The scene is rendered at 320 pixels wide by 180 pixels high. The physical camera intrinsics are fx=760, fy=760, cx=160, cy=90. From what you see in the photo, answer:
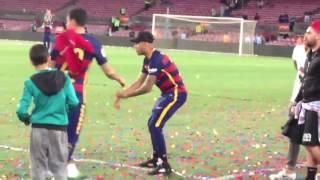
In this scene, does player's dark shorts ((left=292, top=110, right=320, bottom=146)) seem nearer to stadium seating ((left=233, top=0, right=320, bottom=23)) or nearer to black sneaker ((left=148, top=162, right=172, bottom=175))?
black sneaker ((left=148, top=162, right=172, bottom=175))

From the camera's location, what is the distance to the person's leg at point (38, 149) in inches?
282

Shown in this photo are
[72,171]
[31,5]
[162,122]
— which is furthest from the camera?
[31,5]

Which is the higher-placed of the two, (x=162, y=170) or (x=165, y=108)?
(x=165, y=108)

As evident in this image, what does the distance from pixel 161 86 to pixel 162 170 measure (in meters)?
1.07

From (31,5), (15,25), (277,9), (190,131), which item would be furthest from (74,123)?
(31,5)

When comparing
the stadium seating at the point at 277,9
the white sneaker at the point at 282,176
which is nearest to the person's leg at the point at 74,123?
the white sneaker at the point at 282,176

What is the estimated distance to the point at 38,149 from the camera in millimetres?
7160

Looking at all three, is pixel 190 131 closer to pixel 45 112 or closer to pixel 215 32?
pixel 45 112

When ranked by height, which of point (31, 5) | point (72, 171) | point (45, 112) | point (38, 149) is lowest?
point (31, 5)

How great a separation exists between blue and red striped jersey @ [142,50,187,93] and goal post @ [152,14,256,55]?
35.2m

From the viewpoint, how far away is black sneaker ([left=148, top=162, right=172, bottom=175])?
9.39 meters

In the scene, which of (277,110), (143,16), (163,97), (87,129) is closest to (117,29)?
(143,16)

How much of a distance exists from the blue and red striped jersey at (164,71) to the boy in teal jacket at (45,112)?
89.2 inches

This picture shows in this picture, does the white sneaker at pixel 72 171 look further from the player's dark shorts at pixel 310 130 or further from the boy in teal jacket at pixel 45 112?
the player's dark shorts at pixel 310 130
